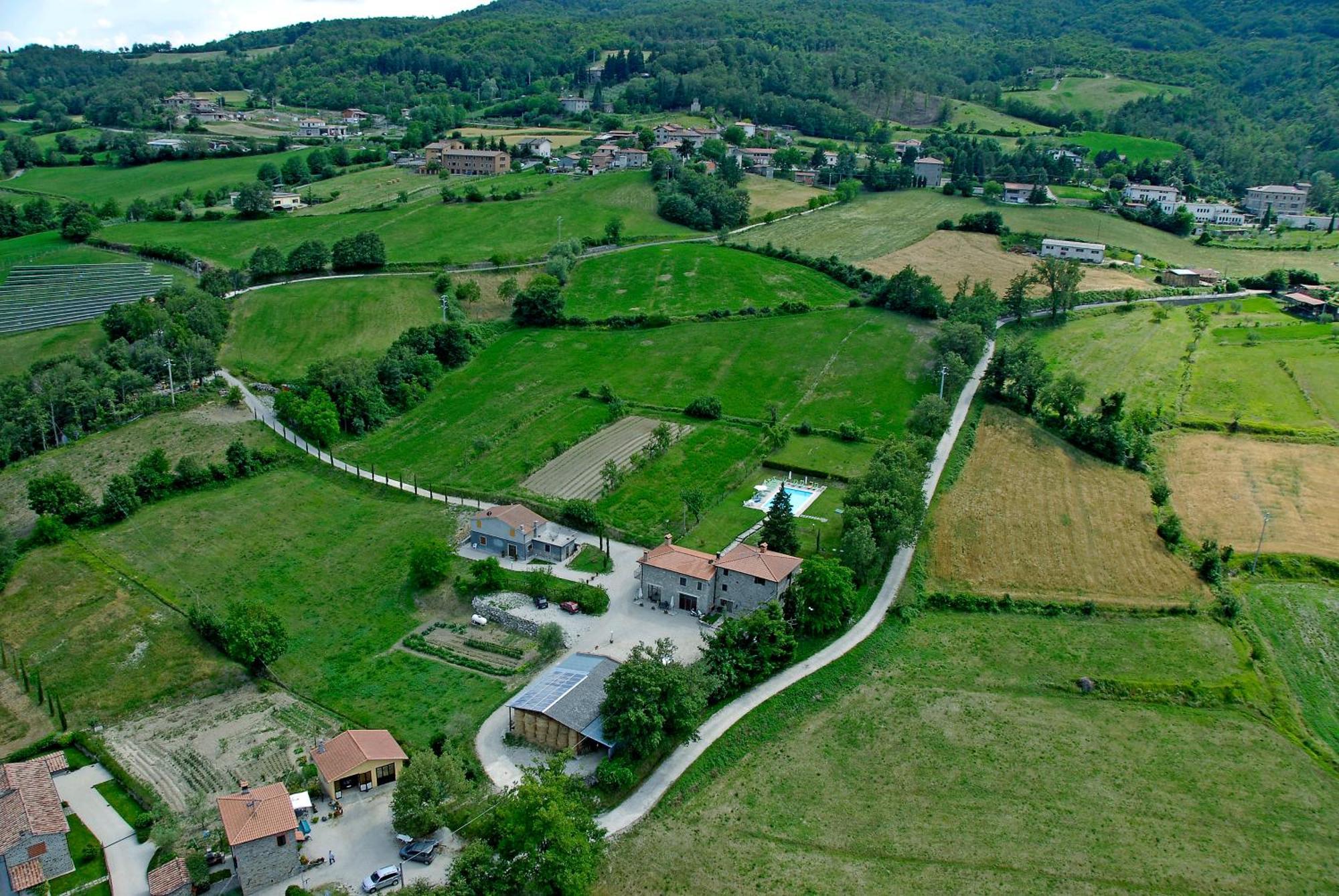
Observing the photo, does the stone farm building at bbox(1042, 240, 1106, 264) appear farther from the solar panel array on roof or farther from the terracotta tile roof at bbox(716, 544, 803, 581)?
the solar panel array on roof

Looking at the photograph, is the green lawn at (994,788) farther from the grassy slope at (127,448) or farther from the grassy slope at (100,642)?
the grassy slope at (127,448)

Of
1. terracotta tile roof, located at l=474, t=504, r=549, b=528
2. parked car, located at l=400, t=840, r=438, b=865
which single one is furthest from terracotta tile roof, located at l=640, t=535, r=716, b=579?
parked car, located at l=400, t=840, r=438, b=865

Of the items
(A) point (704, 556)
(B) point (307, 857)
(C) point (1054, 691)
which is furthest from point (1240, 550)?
(B) point (307, 857)

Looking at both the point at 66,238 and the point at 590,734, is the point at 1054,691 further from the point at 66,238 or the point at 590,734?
the point at 66,238

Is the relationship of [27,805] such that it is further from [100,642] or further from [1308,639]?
[1308,639]

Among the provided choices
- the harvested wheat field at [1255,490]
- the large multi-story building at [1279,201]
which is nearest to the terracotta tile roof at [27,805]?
the harvested wheat field at [1255,490]
